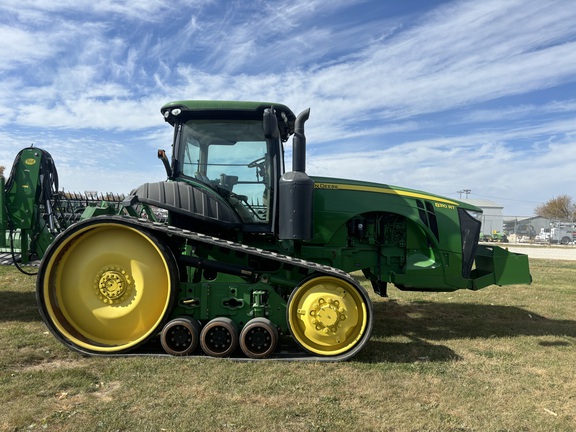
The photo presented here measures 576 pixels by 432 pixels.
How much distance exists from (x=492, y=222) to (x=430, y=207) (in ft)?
168

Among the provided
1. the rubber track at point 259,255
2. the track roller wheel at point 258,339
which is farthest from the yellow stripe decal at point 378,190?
the track roller wheel at point 258,339

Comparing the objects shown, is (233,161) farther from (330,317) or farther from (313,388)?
(313,388)

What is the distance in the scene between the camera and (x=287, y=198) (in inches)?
195

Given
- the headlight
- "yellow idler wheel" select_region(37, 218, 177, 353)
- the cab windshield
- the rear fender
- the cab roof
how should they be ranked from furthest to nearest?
the headlight < the rear fender < the cab windshield < the cab roof < "yellow idler wheel" select_region(37, 218, 177, 353)

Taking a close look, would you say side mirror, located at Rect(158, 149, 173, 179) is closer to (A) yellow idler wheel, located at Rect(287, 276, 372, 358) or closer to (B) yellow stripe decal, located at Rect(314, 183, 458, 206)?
(B) yellow stripe decal, located at Rect(314, 183, 458, 206)

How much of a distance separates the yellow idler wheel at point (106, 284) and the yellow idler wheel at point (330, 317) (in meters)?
1.39

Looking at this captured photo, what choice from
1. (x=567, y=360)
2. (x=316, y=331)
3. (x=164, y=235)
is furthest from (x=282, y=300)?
(x=567, y=360)

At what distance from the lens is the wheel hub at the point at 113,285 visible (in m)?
4.92


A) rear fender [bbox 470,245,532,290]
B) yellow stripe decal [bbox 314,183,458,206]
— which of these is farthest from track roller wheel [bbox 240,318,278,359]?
rear fender [bbox 470,245,532,290]

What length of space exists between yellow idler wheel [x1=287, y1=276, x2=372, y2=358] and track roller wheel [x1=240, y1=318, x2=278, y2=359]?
23cm

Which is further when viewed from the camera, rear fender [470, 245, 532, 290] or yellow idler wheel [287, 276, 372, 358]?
rear fender [470, 245, 532, 290]

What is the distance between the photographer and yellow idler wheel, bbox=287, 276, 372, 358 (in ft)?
15.6

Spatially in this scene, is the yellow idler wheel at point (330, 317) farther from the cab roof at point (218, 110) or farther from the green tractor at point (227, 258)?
the cab roof at point (218, 110)

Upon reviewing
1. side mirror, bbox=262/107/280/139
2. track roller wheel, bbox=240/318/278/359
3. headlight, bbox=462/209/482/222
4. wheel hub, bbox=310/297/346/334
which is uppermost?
side mirror, bbox=262/107/280/139
